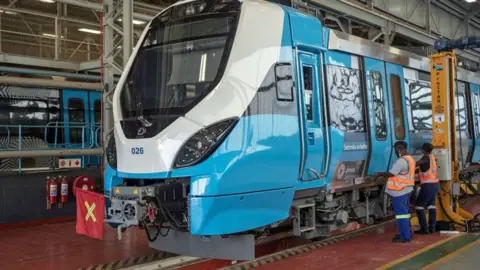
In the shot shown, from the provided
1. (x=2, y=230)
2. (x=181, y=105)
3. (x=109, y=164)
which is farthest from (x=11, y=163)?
(x=181, y=105)

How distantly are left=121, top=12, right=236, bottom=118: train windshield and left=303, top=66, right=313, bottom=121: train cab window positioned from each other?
52.5 inches

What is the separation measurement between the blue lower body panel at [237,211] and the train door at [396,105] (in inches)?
135

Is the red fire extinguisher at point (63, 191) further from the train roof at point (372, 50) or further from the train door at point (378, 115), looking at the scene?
the train roof at point (372, 50)

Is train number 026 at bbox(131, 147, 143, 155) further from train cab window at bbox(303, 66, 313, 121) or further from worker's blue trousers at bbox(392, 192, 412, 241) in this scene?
worker's blue trousers at bbox(392, 192, 412, 241)

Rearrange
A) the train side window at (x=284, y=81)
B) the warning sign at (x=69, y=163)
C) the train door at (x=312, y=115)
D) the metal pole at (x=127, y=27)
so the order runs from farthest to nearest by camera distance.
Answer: the warning sign at (x=69, y=163), the metal pole at (x=127, y=27), the train door at (x=312, y=115), the train side window at (x=284, y=81)

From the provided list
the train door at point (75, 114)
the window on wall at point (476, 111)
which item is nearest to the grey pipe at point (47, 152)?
the train door at point (75, 114)

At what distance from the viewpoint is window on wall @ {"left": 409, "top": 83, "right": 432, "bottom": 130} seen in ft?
31.9

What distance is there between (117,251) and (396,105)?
210 inches

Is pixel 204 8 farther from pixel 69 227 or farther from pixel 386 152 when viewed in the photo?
pixel 69 227

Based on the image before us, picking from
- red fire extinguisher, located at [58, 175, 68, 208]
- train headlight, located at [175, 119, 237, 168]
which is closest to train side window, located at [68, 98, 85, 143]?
red fire extinguisher, located at [58, 175, 68, 208]

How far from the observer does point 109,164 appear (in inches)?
250

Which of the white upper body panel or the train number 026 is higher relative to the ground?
the white upper body panel

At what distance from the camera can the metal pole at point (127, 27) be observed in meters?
10.3

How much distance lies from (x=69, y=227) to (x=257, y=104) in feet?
21.4
